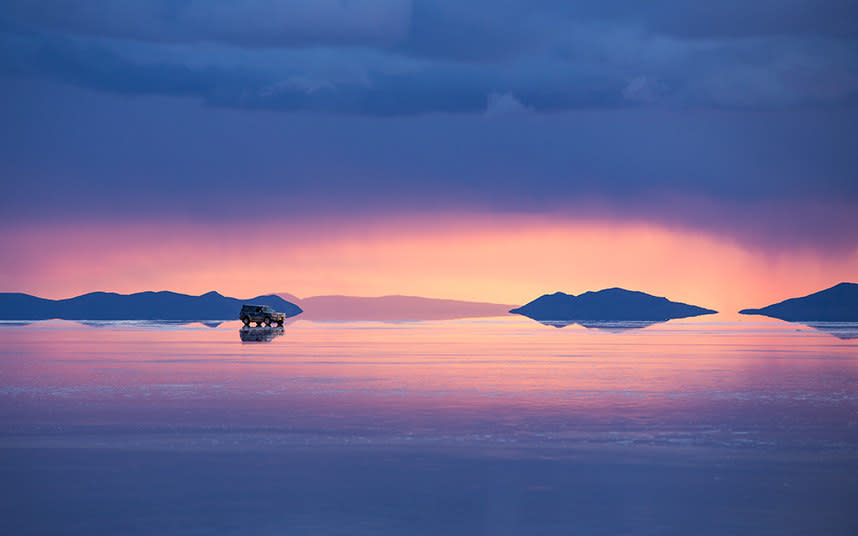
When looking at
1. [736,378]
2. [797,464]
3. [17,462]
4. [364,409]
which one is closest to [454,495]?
[797,464]

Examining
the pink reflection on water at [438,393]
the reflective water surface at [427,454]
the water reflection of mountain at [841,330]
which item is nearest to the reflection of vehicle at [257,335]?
the pink reflection on water at [438,393]

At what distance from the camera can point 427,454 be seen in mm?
18219

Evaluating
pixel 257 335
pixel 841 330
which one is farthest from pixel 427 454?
pixel 841 330

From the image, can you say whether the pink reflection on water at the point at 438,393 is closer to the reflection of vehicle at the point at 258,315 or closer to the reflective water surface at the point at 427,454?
the reflective water surface at the point at 427,454

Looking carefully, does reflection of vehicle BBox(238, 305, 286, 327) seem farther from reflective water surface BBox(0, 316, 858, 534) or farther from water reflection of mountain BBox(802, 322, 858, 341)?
reflective water surface BBox(0, 316, 858, 534)

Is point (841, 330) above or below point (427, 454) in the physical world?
above

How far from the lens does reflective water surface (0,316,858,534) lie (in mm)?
13492

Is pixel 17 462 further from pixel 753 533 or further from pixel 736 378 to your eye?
pixel 736 378

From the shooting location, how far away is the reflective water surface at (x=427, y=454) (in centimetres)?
1349

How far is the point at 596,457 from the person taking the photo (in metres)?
18.1

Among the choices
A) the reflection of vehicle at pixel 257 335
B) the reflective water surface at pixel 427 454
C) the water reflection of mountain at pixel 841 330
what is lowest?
the reflective water surface at pixel 427 454

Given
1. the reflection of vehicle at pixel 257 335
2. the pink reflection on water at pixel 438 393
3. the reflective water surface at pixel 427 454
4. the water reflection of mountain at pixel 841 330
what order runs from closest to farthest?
the reflective water surface at pixel 427 454 < the pink reflection on water at pixel 438 393 < the reflection of vehicle at pixel 257 335 < the water reflection of mountain at pixel 841 330

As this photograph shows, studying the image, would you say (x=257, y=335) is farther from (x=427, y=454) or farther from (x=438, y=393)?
(x=427, y=454)

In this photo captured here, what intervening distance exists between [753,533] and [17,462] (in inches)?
554
